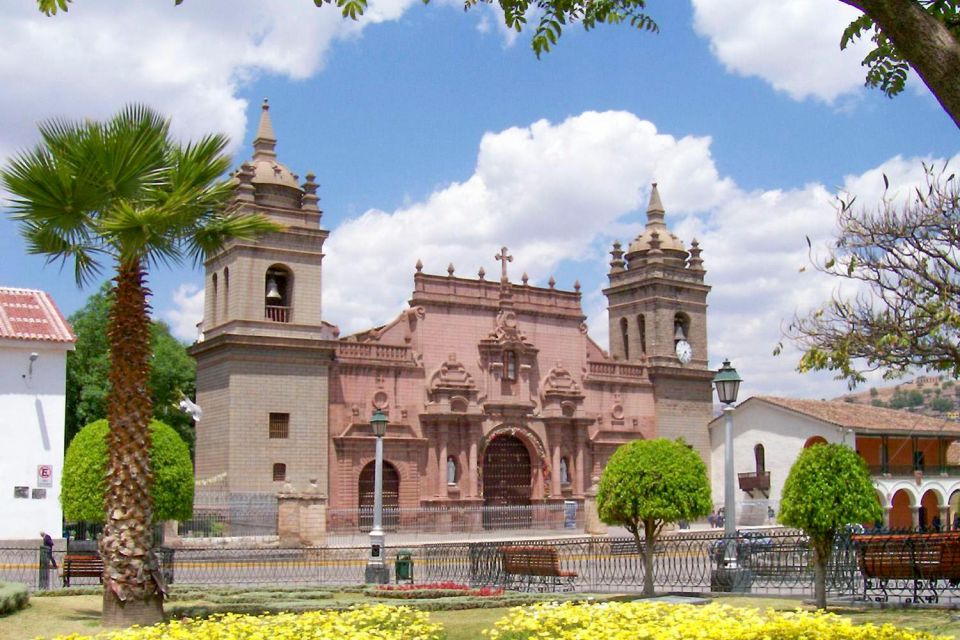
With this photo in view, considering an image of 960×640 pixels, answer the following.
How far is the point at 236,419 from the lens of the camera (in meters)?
34.6

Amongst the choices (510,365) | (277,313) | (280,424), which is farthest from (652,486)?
A: (510,365)

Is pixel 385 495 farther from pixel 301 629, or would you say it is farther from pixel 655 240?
pixel 301 629

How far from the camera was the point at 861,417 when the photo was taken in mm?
44281

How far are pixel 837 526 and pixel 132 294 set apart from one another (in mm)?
9589

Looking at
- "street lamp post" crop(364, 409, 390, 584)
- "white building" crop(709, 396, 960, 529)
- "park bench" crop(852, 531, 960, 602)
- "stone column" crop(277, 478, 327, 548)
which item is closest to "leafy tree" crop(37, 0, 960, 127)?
"park bench" crop(852, 531, 960, 602)

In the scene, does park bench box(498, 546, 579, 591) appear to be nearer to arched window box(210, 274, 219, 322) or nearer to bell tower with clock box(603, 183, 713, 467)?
arched window box(210, 274, 219, 322)

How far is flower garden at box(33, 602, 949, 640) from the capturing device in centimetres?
862

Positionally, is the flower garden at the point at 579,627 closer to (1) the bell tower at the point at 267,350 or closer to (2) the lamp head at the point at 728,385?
(2) the lamp head at the point at 728,385

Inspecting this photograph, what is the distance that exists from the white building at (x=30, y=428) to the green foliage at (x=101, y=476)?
437 cm

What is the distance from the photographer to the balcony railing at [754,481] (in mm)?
44594

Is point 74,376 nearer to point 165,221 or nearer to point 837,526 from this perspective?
point 165,221

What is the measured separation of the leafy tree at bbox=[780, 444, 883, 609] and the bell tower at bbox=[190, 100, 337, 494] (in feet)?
71.1

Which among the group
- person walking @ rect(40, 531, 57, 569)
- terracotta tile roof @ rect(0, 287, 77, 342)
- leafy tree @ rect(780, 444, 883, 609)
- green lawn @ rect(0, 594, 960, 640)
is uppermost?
terracotta tile roof @ rect(0, 287, 77, 342)

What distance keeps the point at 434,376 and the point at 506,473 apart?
5.02 meters
